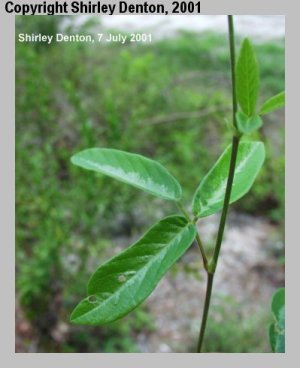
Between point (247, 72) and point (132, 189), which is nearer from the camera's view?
point (247, 72)

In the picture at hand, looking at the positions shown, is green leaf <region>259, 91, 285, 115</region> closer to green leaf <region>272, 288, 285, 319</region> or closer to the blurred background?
green leaf <region>272, 288, 285, 319</region>

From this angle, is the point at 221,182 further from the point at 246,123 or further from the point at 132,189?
the point at 132,189

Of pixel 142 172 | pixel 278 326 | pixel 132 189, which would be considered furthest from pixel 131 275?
pixel 132 189

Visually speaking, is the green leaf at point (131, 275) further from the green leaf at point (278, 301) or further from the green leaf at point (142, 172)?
the green leaf at point (278, 301)

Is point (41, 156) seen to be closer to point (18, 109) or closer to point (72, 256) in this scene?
point (18, 109)

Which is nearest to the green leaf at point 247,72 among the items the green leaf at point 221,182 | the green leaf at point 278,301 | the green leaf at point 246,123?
the green leaf at point 246,123

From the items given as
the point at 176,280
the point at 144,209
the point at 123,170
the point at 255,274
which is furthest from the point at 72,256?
the point at 123,170
